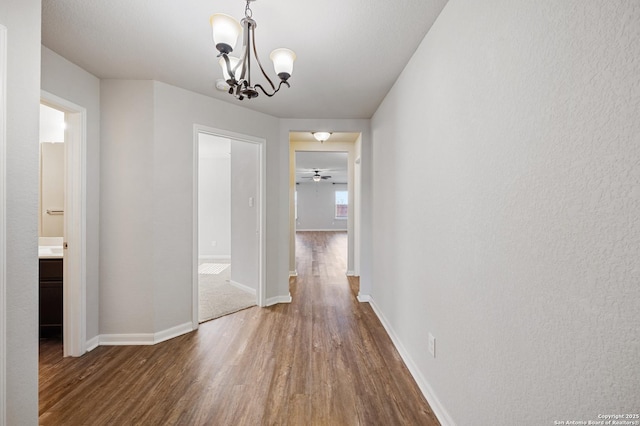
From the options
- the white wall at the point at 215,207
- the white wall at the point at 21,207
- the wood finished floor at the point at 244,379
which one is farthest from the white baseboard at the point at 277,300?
the white wall at the point at 215,207

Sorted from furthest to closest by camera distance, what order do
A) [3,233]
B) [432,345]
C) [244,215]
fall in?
[244,215] → [432,345] → [3,233]

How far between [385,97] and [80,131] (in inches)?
113

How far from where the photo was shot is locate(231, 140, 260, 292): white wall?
3.95 m

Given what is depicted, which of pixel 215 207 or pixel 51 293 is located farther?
pixel 215 207

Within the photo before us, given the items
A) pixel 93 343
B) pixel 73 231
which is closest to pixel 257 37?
pixel 73 231

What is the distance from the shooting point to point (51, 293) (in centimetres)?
257

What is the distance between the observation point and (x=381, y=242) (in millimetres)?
3133

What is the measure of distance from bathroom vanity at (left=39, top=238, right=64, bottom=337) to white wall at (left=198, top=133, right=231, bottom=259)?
3691 millimetres

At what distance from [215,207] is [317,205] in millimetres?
7520

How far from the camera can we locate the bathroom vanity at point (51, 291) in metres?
2.53

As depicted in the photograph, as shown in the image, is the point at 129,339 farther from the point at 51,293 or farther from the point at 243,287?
the point at 243,287

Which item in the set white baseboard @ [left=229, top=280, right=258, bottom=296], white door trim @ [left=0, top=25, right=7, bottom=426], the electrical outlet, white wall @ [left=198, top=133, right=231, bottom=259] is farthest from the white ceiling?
white wall @ [left=198, top=133, right=231, bottom=259]

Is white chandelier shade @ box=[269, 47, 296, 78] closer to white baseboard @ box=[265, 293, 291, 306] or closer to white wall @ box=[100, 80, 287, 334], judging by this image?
white wall @ box=[100, 80, 287, 334]

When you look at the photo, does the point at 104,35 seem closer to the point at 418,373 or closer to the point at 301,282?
the point at 418,373
